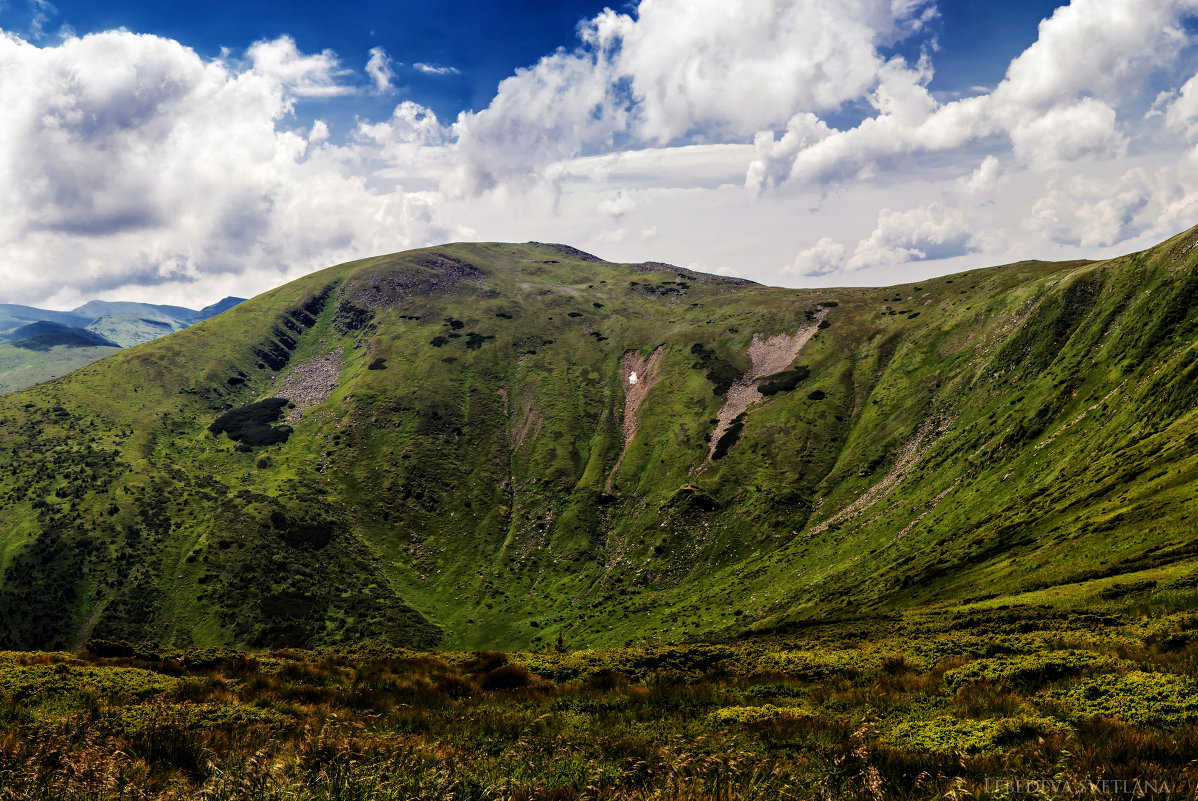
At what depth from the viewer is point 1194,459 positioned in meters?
43.2

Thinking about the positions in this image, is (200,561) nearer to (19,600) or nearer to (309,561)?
(309,561)

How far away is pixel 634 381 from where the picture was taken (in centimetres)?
15600

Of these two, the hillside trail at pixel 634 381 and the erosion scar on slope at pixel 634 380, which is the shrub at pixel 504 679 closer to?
the hillside trail at pixel 634 381

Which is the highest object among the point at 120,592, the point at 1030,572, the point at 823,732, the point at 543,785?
the point at 543,785

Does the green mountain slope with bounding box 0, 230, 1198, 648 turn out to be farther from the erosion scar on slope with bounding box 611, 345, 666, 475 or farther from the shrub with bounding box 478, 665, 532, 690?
the shrub with bounding box 478, 665, 532, 690

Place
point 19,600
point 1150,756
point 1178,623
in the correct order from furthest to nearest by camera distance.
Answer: point 19,600 → point 1178,623 → point 1150,756

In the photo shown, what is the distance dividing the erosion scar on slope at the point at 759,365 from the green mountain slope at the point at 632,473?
100cm

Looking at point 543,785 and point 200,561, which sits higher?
point 543,785

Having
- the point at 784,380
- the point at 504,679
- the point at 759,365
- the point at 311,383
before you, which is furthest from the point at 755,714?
the point at 311,383

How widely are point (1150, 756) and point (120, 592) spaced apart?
399 ft

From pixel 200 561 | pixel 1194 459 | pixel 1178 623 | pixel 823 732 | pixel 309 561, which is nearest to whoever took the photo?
pixel 823 732

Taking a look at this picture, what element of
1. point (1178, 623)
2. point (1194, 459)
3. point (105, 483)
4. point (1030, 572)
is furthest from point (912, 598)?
point (105, 483)

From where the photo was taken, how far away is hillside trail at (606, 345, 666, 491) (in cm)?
13775

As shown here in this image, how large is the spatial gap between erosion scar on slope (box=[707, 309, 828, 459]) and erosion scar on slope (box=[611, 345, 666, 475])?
2264 cm
